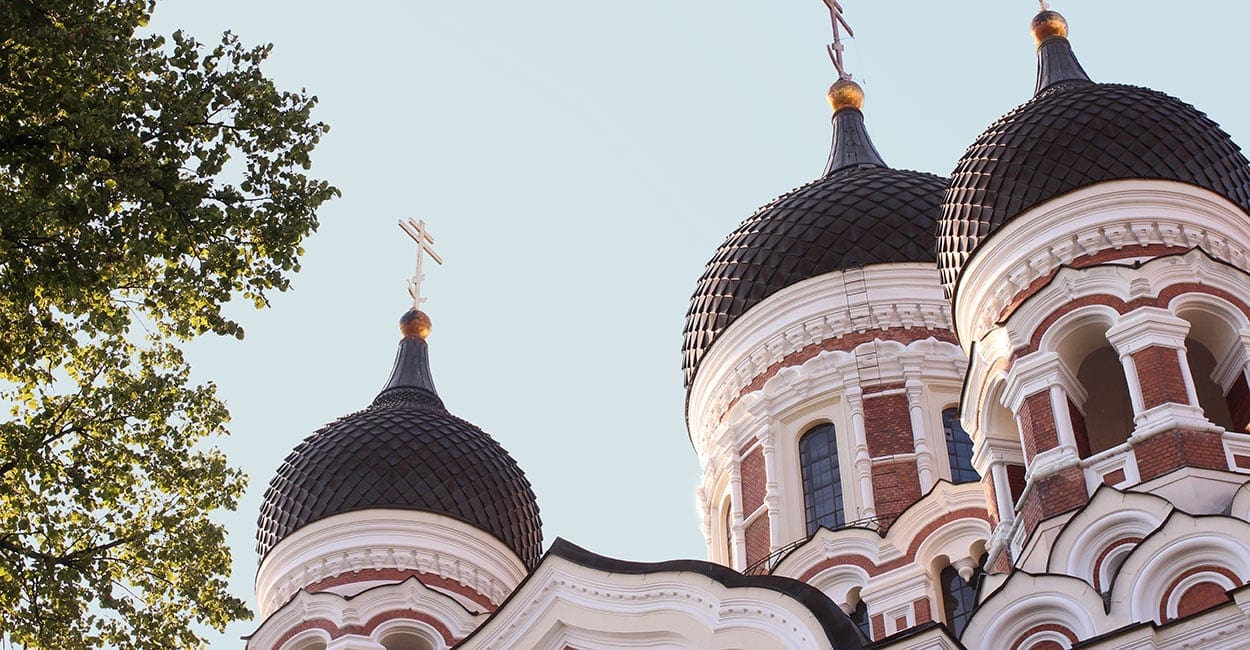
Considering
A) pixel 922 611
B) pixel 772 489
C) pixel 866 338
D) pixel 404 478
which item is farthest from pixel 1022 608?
pixel 404 478

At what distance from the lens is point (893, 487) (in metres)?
17.9

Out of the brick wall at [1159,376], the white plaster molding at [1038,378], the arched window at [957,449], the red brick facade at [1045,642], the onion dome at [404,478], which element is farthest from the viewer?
the onion dome at [404,478]

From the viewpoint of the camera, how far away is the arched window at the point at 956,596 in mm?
16078

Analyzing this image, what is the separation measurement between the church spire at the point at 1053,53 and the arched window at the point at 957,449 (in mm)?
3535

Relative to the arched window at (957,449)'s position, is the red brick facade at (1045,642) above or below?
below

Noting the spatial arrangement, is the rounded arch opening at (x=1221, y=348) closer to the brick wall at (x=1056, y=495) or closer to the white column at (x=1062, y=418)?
the white column at (x=1062, y=418)

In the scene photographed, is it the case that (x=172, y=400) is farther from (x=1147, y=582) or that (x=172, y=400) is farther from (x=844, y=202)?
(x=844, y=202)

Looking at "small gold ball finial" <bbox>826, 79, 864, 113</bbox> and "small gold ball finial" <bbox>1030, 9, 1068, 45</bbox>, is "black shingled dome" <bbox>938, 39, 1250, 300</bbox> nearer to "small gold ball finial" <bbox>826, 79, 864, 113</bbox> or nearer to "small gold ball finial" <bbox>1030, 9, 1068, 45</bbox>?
"small gold ball finial" <bbox>1030, 9, 1068, 45</bbox>

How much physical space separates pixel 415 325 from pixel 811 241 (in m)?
6.47

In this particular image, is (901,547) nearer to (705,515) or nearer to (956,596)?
(956,596)

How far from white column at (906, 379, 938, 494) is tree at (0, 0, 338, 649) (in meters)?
9.58

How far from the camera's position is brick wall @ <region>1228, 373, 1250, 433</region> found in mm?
13500

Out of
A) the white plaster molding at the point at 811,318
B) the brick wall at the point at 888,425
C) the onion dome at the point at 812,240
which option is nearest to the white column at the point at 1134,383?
the brick wall at the point at 888,425

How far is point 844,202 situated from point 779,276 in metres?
1.20
